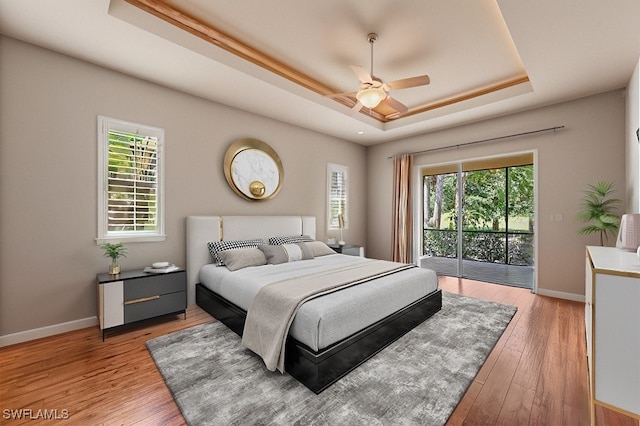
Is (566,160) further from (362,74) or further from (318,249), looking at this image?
(318,249)

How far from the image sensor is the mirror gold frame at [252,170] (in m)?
4.11

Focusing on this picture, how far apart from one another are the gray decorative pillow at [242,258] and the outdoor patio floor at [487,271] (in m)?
3.77

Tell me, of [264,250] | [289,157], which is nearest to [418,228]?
[289,157]

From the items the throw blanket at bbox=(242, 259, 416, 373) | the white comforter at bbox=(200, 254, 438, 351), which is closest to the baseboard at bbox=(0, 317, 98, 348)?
the white comforter at bbox=(200, 254, 438, 351)

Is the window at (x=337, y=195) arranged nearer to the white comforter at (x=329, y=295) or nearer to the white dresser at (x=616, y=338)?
the white comforter at (x=329, y=295)

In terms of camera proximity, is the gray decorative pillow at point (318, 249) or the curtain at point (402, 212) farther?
the curtain at point (402, 212)

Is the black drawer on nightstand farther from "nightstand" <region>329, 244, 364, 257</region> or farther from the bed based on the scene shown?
"nightstand" <region>329, 244, 364, 257</region>

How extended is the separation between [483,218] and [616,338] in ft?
13.6

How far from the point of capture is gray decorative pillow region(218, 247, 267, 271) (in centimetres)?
333

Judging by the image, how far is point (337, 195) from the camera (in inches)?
231

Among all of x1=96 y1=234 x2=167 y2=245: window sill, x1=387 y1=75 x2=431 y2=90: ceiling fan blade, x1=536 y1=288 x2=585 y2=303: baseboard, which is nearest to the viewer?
x1=387 y1=75 x2=431 y2=90: ceiling fan blade

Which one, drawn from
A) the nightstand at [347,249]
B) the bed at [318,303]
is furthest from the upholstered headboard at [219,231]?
the nightstand at [347,249]

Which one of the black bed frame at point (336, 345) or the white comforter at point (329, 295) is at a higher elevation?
the white comforter at point (329, 295)

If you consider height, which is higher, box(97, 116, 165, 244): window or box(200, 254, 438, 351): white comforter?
box(97, 116, 165, 244): window
